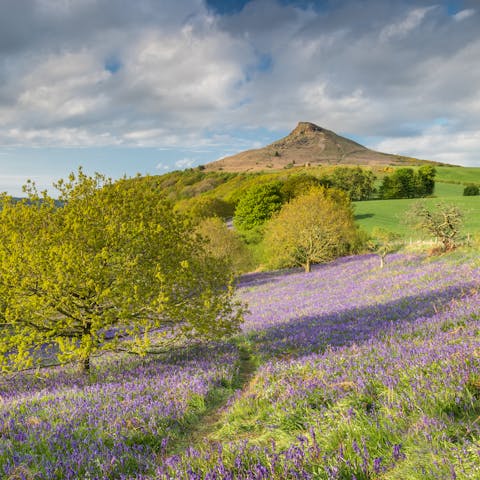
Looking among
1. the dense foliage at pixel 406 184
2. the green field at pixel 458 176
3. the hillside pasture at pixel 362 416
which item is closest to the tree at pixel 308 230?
the hillside pasture at pixel 362 416

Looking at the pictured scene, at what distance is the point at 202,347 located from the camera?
12070 mm

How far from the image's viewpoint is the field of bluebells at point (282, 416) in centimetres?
347

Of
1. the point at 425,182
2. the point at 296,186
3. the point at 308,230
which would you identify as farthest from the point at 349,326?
the point at 425,182

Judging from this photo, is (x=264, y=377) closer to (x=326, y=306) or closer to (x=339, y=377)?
(x=339, y=377)

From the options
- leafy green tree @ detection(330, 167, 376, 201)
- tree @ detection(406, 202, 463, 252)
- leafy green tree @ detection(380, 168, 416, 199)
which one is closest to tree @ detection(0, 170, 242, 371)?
tree @ detection(406, 202, 463, 252)

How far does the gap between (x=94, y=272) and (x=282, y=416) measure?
575cm

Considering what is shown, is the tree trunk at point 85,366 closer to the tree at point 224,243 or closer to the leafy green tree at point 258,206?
→ the tree at point 224,243

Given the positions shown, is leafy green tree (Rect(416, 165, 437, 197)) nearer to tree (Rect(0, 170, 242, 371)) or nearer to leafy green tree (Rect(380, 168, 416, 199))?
leafy green tree (Rect(380, 168, 416, 199))

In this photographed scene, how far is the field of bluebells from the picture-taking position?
3.47 metres

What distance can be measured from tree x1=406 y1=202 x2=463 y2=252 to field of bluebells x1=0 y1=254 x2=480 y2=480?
19269 mm

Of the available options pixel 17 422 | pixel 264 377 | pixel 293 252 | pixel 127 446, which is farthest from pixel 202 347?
pixel 293 252

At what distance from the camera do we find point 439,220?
28359mm

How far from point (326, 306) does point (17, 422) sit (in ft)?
45.5

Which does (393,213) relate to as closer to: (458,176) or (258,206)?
(258,206)
